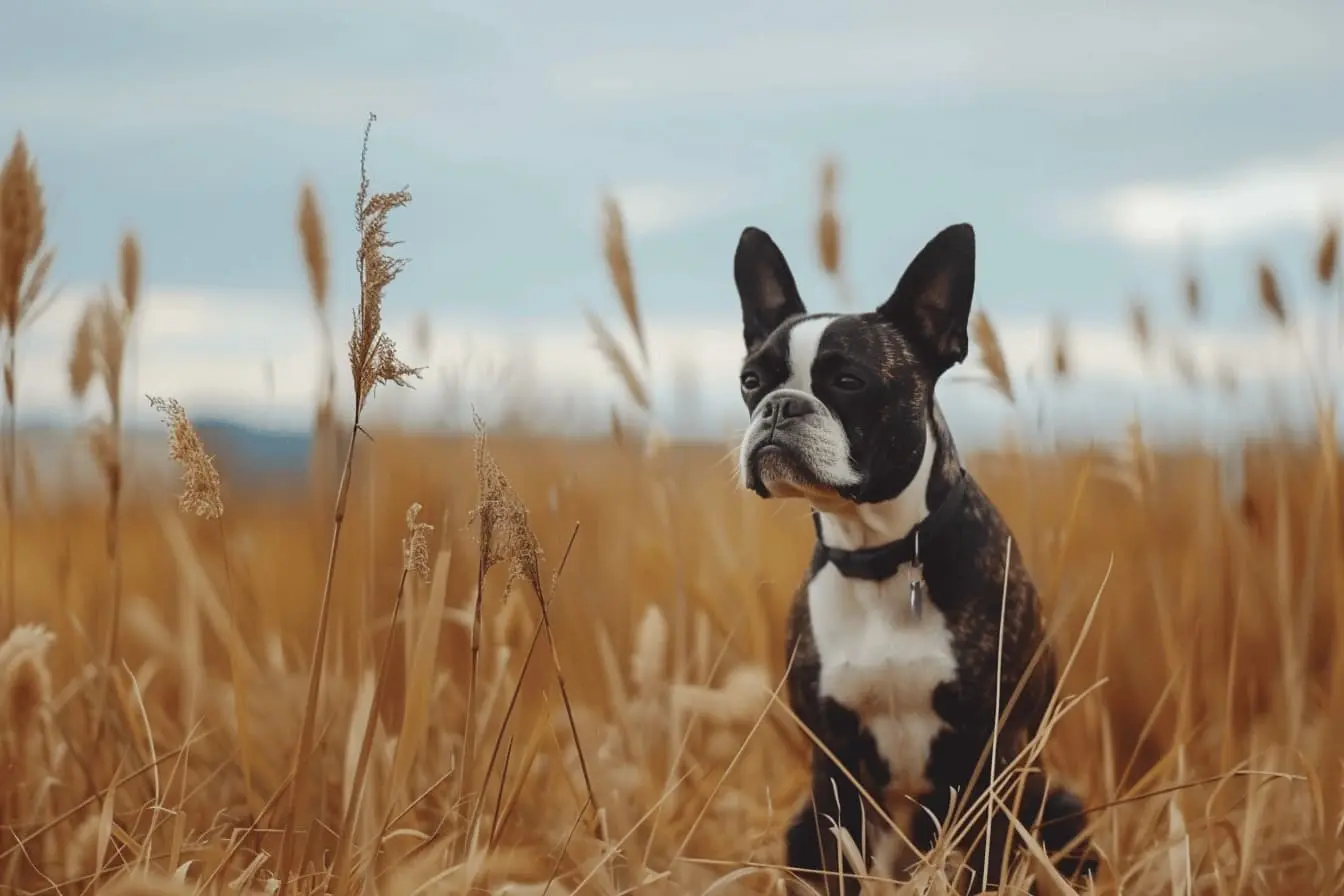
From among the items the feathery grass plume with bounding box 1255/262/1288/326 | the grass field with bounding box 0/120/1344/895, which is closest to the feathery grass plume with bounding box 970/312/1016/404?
the grass field with bounding box 0/120/1344/895

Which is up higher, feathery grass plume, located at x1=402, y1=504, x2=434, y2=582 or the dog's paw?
feathery grass plume, located at x1=402, y1=504, x2=434, y2=582

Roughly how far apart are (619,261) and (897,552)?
0.70 meters

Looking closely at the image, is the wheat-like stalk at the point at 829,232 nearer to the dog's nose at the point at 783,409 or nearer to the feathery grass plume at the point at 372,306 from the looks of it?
the dog's nose at the point at 783,409

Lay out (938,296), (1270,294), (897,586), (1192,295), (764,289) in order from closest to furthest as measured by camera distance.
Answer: (897,586) < (938,296) < (764,289) < (1270,294) < (1192,295)

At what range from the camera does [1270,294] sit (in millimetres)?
3240

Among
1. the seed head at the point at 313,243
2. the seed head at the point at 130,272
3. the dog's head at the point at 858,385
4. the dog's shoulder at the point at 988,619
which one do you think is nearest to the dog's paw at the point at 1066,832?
the dog's shoulder at the point at 988,619

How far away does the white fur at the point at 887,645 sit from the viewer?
2.40 meters

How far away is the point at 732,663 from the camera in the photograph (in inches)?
134

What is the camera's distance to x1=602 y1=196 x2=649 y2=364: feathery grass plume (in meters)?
2.38

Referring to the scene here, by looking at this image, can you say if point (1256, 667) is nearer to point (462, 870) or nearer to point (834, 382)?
point (834, 382)

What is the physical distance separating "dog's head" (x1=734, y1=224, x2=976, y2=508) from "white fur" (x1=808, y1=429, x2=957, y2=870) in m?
0.06

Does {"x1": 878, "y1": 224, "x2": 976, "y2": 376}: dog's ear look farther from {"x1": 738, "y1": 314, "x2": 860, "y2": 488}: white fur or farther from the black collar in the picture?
the black collar

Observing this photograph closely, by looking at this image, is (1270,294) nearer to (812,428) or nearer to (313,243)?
(812,428)

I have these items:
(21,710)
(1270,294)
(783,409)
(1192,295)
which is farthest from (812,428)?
(1192,295)
